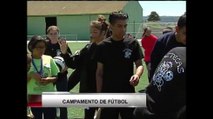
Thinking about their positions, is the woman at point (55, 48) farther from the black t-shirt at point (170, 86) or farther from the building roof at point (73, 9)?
the building roof at point (73, 9)

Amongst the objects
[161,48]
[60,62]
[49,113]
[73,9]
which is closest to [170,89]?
[161,48]

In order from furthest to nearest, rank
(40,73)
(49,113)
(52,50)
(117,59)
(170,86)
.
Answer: (52,50), (49,113), (40,73), (117,59), (170,86)

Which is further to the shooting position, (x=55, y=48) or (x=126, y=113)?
(x=55, y=48)

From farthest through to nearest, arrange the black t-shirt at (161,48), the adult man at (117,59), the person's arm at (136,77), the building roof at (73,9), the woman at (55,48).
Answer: the building roof at (73,9) < the woman at (55,48) < the black t-shirt at (161,48) < the adult man at (117,59) < the person's arm at (136,77)

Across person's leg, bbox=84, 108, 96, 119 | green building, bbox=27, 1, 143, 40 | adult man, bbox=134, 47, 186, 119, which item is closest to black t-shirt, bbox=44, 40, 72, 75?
person's leg, bbox=84, 108, 96, 119

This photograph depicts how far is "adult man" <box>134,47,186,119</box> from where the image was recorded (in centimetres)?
204

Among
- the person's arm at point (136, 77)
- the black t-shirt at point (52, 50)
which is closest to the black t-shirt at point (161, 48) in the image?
the person's arm at point (136, 77)

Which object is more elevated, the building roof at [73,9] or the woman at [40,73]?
the building roof at [73,9]

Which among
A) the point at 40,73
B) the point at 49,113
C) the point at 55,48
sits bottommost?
the point at 49,113

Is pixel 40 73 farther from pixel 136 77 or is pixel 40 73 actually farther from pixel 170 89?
pixel 170 89

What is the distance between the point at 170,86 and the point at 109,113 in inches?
54.0

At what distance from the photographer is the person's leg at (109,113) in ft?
11.0

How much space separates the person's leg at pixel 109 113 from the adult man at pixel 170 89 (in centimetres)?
118

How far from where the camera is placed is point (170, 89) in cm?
206
